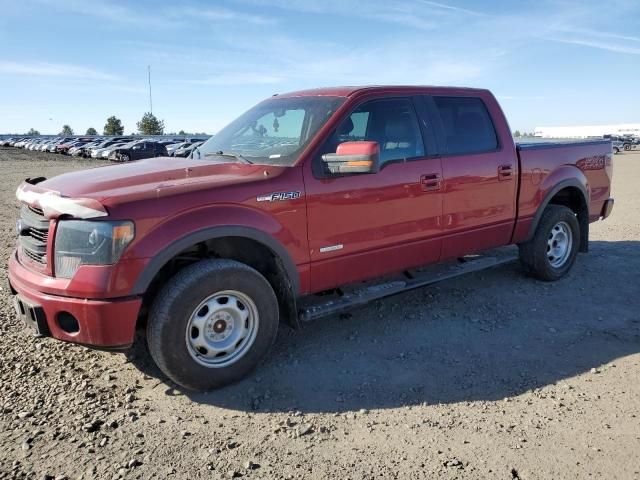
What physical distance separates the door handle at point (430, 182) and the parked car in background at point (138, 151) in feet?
94.1

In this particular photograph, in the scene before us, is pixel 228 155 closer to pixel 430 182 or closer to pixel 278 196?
pixel 278 196

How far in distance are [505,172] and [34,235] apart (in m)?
4.06

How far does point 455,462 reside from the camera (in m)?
2.68

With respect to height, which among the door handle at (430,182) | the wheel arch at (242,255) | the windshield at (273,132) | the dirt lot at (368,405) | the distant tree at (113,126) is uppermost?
the distant tree at (113,126)

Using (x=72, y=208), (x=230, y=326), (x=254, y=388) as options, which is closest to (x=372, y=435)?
(x=254, y=388)

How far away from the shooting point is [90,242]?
2.97m

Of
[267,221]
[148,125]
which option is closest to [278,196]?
[267,221]

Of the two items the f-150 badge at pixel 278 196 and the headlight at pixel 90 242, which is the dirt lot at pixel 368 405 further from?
the f-150 badge at pixel 278 196

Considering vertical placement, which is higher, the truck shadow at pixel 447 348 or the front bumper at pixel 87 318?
the front bumper at pixel 87 318

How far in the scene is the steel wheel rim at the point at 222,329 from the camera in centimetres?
332

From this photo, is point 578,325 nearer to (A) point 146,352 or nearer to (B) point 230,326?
(B) point 230,326

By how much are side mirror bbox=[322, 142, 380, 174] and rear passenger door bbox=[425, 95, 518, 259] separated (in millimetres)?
1233

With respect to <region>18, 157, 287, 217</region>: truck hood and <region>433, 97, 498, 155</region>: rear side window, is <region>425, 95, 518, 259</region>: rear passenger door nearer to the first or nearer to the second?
<region>433, 97, 498, 155</region>: rear side window

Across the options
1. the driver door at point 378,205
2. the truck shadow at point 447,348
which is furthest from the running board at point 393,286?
the truck shadow at point 447,348
